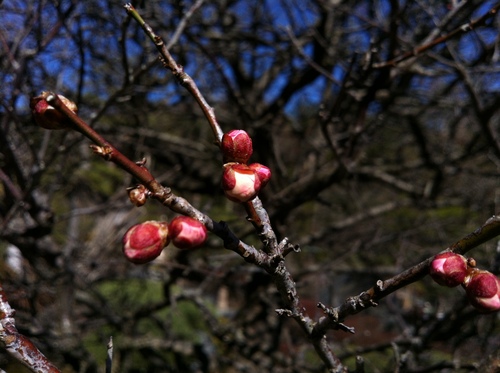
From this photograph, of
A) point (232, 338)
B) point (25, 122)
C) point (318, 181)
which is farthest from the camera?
point (232, 338)

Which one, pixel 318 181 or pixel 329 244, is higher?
pixel 329 244

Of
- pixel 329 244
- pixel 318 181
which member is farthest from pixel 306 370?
pixel 329 244

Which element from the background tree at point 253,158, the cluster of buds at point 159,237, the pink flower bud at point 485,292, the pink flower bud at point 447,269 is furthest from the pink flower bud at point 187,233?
the background tree at point 253,158

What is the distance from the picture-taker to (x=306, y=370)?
334cm

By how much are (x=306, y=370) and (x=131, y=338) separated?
2.00 metres

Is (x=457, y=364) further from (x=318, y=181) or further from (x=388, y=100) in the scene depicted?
(x=388, y=100)

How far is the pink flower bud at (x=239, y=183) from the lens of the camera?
88cm

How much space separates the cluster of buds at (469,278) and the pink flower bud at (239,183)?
0.36 metres

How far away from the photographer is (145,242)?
942 mm

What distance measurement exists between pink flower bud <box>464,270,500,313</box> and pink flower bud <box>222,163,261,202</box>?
1.52ft

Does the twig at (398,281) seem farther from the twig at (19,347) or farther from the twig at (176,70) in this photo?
the twig at (19,347)

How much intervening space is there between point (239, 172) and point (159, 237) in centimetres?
21

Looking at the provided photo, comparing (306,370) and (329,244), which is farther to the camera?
(329,244)

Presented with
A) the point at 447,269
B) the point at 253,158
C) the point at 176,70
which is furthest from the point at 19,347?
the point at 253,158
